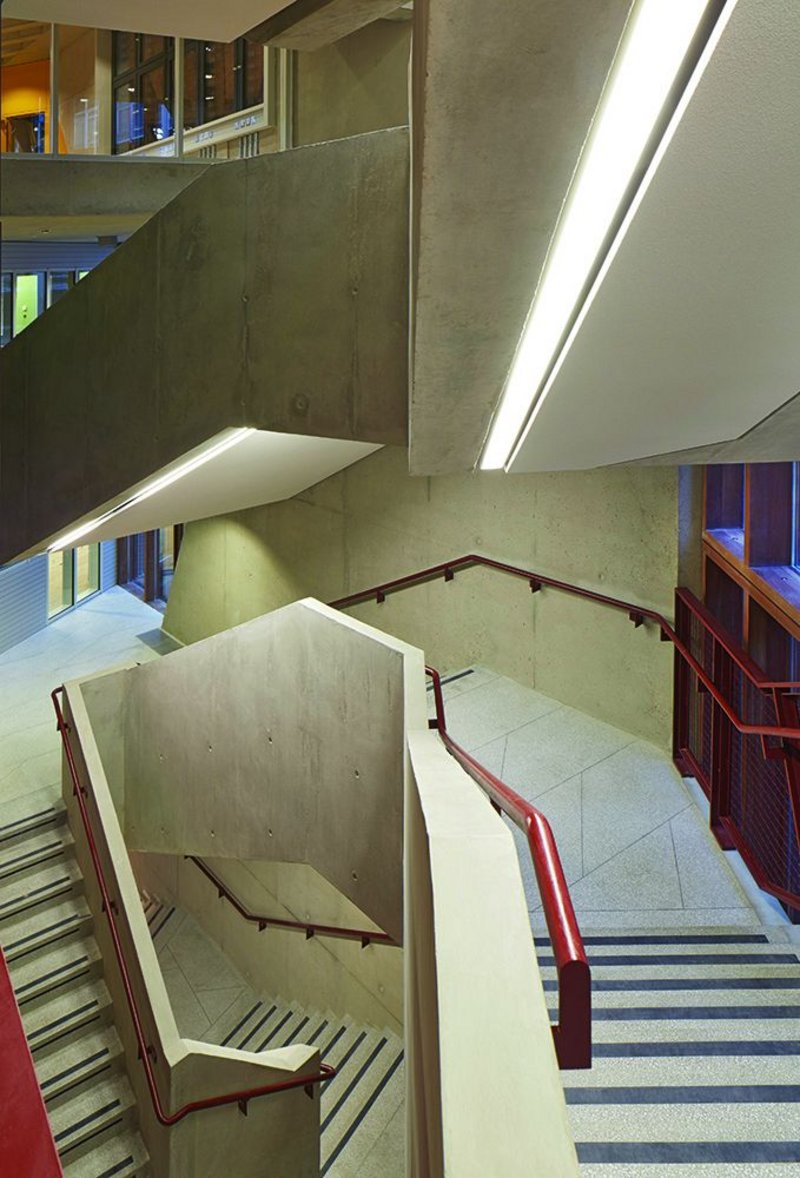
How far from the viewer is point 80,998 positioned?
26.7 feet

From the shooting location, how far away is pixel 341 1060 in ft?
26.9

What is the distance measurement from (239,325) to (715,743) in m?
4.03

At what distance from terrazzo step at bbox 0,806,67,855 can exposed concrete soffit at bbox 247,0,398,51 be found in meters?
7.24

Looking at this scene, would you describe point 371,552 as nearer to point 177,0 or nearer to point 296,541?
point 296,541

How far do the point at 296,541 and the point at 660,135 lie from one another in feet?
33.4

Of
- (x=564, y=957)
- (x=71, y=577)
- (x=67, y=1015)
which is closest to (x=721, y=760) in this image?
(x=564, y=957)

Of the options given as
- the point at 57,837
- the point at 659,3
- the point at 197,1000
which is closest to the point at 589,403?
Result: the point at 659,3

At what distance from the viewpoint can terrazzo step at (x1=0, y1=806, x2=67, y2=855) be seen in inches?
355

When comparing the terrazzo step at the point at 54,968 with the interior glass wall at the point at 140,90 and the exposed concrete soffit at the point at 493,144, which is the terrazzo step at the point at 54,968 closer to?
the exposed concrete soffit at the point at 493,144

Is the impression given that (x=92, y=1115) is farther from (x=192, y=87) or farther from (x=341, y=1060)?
(x=192, y=87)

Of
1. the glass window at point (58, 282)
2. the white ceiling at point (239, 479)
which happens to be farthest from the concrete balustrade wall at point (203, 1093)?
the glass window at point (58, 282)

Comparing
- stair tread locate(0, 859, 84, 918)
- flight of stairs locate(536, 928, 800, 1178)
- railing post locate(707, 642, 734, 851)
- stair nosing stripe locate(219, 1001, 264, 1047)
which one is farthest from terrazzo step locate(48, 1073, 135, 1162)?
railing post locate(707, 642, 734, 851)

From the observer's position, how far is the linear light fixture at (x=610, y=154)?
4.30 feet

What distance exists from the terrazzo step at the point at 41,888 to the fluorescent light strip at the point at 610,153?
296 inches
